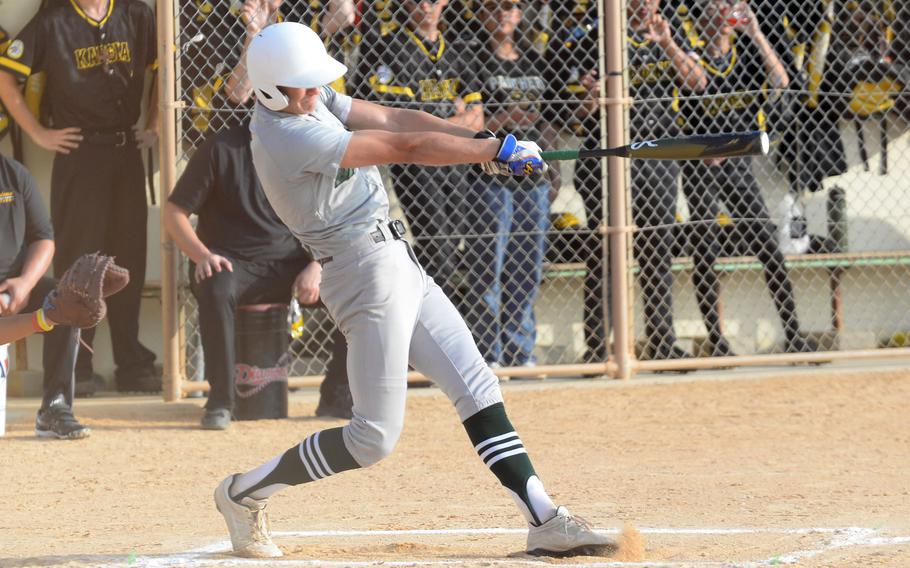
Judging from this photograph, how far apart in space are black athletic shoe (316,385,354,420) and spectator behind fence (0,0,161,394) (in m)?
1.73

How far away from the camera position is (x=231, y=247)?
7.66 m

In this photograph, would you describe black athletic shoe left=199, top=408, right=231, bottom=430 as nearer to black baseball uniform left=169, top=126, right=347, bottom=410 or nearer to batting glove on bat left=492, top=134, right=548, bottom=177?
black baseball uniform left=169, top=126, right=347, bottom=410

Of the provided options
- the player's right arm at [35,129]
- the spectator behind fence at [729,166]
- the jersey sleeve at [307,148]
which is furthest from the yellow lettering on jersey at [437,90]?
the jersey sleeve at [307,148]

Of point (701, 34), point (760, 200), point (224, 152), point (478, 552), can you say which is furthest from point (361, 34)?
point (478, 552)

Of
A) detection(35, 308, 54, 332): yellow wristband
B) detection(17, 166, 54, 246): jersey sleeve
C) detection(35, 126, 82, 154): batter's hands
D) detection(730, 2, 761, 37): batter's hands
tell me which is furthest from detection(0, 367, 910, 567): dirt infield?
detection(730, 2, 761, 37): batter's hands

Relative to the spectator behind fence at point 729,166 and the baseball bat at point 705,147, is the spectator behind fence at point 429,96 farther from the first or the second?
the baseball bat at point 705,147

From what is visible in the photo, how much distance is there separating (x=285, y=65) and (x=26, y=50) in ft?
15.2

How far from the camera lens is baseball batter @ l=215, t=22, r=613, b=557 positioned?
422 centimetres

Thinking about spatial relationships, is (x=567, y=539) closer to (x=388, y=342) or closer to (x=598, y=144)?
(x=388, y=342)

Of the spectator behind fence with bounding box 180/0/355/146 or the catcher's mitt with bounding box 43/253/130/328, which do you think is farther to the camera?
the spectator behind fence with bounding box 180/0/355/146

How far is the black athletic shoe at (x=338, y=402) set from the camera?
7.75 meters

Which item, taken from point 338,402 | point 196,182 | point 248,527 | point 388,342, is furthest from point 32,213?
point 388,342

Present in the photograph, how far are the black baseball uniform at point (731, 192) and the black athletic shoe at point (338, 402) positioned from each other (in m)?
2.65

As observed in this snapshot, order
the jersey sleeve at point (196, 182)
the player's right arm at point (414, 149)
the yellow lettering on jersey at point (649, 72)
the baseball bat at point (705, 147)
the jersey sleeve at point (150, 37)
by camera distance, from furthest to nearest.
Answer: the yellow lettering on jersey at point (649, 72) → the jersey sleeve at point (150, 37) → the jersey sleeve at point (196, 182) → the baseball bat at point (705, 147) → the player's right arm at point (414, 149)
